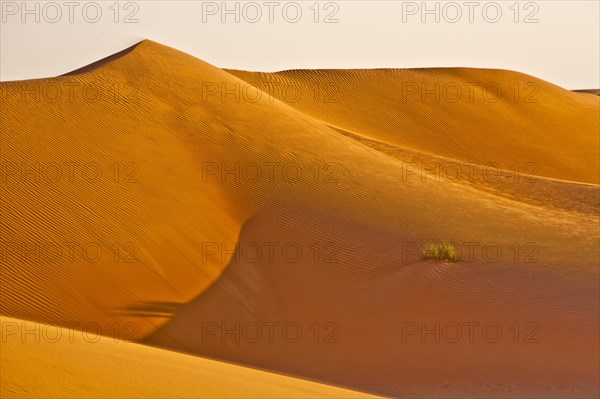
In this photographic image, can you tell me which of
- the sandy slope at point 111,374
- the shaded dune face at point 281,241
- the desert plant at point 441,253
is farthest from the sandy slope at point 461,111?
the sandy slope at point 111,374

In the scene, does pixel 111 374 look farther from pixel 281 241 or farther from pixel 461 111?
pixel 461 111

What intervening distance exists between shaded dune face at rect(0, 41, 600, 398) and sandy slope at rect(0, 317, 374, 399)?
2.95 m

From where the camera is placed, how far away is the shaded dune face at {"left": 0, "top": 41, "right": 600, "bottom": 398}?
1288 cm

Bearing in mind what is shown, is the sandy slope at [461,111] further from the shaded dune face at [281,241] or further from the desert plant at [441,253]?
the desert plant at [441,253]

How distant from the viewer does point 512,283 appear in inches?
583

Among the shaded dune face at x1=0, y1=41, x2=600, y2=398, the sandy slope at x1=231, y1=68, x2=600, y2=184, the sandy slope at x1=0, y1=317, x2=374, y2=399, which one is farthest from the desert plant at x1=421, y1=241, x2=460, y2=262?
the sandy slope at x1=231, y1=68, x2=600, y2=184

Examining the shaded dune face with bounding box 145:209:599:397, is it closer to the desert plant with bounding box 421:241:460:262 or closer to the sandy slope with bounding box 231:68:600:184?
the desert plant with bounding box 421:241:460:262

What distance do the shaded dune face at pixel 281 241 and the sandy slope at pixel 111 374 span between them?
2.95 m

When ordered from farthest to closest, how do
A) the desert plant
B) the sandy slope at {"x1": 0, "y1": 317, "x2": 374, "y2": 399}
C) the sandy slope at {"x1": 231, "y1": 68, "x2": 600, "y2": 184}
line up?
the sandy slope at {"x1": 231, "y1": 68, "x2": 600, "y2": 184} → the desert plant → the sandy slope at {"x1": 0, "y1": 317, "x2": 374, "y2": 399}

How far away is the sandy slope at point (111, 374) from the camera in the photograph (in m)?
6.94

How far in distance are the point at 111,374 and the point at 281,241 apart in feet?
29.6

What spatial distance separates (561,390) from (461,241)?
5.52m

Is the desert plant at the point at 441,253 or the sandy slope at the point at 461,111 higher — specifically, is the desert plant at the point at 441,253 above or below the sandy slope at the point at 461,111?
below

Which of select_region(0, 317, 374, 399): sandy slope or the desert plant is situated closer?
select_region(0, 317, 374, 399): sandy slope
